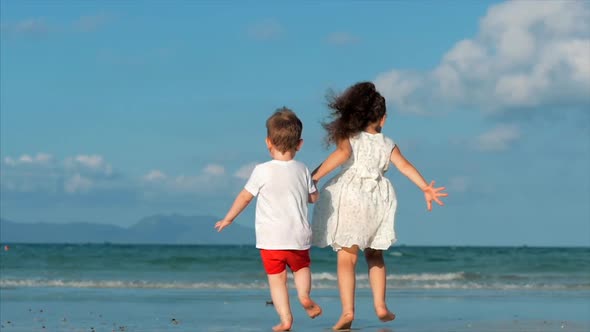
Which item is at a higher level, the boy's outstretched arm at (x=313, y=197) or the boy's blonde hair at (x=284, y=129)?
the boy's blonde hair at (x=284, y=129)

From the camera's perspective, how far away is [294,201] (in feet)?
21.3

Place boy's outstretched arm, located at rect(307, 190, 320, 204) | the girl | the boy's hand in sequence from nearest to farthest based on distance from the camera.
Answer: the boy's hand, boy's outstretched arm, located at rect(307, 190, 320, 204), the girl

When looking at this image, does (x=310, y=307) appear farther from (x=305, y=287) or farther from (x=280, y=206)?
(x=280, y=206)

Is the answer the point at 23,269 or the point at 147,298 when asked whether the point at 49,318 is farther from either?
the point at 23,269

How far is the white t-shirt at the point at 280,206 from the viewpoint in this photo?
21.2ft

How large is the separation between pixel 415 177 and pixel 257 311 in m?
4.18

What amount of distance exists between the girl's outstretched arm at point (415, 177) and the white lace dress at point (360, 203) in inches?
2.9

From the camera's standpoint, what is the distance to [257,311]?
10555mm

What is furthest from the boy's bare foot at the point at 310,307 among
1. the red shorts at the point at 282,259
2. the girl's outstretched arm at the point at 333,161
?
the girl's outstretched arm at the point at 333,161

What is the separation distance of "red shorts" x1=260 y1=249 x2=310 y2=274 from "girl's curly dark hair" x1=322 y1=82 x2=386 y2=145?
99 cm

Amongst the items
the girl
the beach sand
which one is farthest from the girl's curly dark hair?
the beach sand

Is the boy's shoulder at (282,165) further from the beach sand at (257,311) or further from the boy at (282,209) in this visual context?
the beach sand at (257,311)

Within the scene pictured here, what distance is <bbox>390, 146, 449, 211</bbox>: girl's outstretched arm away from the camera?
22.2ft

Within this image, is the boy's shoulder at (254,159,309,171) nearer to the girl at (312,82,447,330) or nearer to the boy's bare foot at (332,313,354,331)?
the girl at (312,82,447,330)
